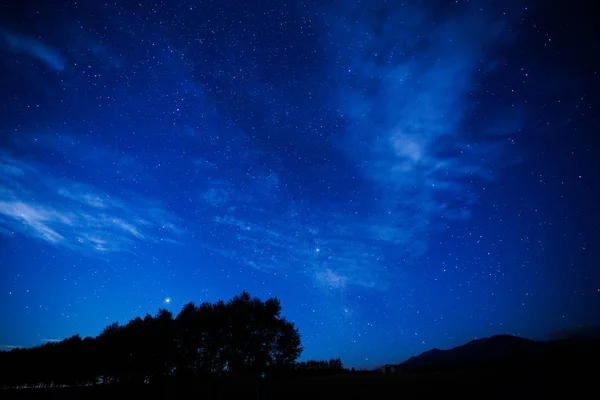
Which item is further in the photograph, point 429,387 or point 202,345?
point 202,345

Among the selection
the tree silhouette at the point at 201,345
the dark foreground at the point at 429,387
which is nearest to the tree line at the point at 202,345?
the tree silhouette at the point at 201,345

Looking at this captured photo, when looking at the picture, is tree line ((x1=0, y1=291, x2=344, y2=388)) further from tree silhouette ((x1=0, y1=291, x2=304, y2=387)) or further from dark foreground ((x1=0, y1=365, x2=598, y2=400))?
dark foreground ((x1=0, y1=365, x2=598, y2=400))

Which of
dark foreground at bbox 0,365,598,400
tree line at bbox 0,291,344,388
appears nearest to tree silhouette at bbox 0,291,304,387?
tree line at bbox 0,291,344,388

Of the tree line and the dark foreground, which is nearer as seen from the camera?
the dark foreground

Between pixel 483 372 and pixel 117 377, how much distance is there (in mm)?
57826

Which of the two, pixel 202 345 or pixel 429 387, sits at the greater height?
pixel 202 345

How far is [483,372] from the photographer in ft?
73.2

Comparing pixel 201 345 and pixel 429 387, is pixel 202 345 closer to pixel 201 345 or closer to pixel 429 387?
pixel 201 345

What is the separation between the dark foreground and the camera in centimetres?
1627

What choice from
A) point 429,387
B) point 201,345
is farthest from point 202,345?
point 429,387

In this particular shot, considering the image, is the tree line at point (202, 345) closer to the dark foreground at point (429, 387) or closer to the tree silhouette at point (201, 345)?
the tree silhouette at point (201, 345)

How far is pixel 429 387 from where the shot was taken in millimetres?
22219

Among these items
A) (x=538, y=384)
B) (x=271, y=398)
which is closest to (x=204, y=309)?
(x=271, y=398)

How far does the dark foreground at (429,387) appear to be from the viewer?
1627cm
